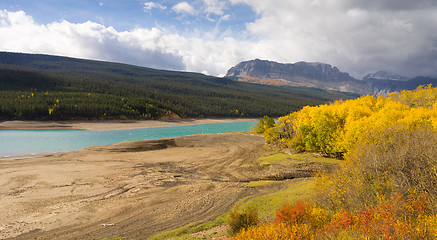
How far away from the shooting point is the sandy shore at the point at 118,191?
16.6 meters

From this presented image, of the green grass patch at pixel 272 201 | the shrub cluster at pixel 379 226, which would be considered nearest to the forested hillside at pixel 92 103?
the green grass patch at pixel 272 201

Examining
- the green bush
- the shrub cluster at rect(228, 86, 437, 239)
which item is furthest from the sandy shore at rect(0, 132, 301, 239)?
the shrub cluster at rect(228, 86, 437, 239)

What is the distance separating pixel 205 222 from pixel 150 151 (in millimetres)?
30073

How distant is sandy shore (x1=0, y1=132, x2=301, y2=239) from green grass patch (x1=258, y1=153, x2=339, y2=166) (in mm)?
1807

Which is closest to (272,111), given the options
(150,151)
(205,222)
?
(150,151)

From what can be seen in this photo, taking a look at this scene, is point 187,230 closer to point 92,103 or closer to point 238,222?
point 238,222

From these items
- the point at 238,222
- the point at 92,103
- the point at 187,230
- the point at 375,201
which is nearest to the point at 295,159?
the point at 375,201

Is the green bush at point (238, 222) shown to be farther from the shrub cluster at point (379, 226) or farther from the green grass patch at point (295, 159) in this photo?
the green grass patch at point (295, 159)

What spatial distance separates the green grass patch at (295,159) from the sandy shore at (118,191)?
181 centimetres

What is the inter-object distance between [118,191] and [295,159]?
22.7 meters

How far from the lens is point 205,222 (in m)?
16.3

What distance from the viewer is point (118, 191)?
2352cm

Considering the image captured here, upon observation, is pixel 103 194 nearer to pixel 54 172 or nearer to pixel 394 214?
pixel 54 172

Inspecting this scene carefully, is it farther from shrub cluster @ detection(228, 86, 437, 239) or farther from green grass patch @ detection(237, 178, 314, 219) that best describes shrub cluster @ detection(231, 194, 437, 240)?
green grass patch @ detection(237, 178, 314, 219)
